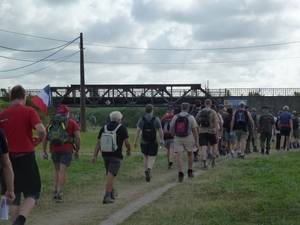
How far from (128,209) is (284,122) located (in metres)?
14.2

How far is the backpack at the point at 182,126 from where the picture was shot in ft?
43.6

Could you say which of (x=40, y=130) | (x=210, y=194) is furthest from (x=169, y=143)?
(x=40, y=130)

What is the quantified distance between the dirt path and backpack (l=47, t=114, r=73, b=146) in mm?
1142

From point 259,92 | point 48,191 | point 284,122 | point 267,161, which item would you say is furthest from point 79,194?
point 259,92

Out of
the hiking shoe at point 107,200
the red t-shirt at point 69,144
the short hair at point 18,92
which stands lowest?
the hiking shoe at point 107,200

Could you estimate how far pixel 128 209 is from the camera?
9.78 m

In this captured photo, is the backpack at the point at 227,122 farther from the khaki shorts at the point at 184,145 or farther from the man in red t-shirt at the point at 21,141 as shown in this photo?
the man in red t-shirt at the point at 21,141

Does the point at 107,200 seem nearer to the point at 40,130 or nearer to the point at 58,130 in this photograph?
the point at 58,130

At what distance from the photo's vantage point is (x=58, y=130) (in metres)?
10.5

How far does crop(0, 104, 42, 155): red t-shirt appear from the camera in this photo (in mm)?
7586

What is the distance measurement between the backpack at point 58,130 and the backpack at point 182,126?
3.52m

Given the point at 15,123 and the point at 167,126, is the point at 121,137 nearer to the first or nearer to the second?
the point at 15,123

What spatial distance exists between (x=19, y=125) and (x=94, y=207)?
3088mm

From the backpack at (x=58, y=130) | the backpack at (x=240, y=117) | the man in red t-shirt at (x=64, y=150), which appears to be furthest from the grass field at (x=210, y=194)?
the backpack at (x=240, y=117)
